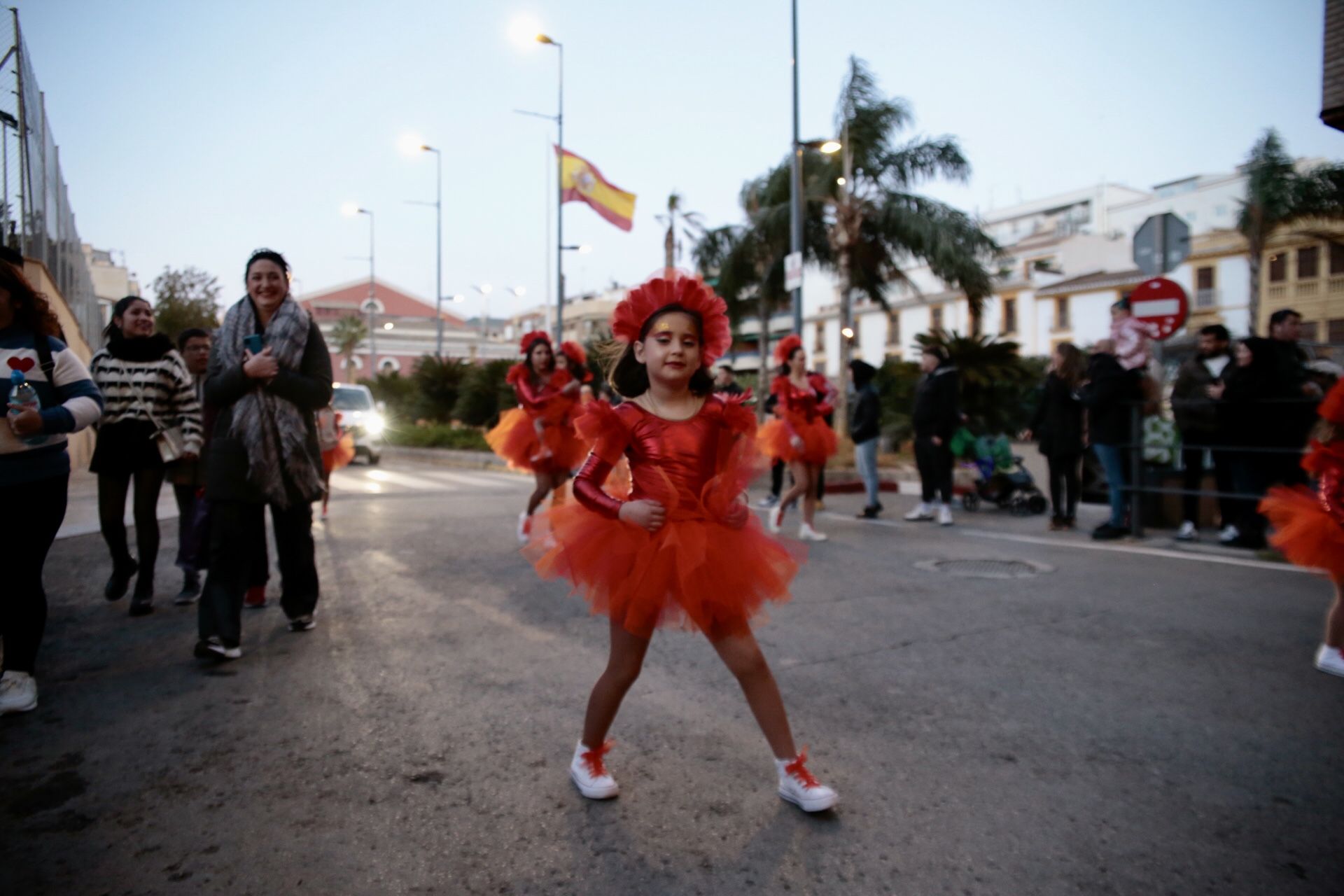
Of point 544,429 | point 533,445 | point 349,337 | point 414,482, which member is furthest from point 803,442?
point 349,337

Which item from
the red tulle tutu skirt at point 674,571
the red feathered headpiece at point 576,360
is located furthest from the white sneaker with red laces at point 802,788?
the red feathered headpiece at point 576,360

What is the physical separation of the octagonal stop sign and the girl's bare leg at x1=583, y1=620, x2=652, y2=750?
8286mm

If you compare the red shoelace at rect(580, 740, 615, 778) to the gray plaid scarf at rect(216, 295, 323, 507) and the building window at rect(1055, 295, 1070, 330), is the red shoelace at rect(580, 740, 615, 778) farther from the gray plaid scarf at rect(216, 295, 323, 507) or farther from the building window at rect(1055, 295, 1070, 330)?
the building window at rect(1055, 295, 1070, 330)

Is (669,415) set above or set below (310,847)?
above

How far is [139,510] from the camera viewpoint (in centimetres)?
559

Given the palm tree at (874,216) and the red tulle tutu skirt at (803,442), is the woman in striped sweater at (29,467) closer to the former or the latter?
the red tulle tutu skirt at (803,442)

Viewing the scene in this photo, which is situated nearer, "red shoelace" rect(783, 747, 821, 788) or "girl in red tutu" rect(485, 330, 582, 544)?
"red shoelace" rect(783, 747, 821, 788)

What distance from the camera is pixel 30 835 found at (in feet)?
8.84

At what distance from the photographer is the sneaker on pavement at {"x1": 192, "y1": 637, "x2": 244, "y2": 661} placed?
440 cm

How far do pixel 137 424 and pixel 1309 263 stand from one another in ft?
65.5

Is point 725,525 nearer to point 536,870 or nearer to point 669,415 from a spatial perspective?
point 669,415

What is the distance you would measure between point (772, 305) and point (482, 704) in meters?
24.4

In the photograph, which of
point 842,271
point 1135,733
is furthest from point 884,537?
point 842,271

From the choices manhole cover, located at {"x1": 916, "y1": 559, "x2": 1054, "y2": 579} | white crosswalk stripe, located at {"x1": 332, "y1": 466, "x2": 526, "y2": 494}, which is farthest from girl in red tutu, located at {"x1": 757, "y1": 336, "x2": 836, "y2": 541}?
white crosswalk stripe, located at {"x1": 332, "y1": 466, "x2": 526, "y2": 494}
